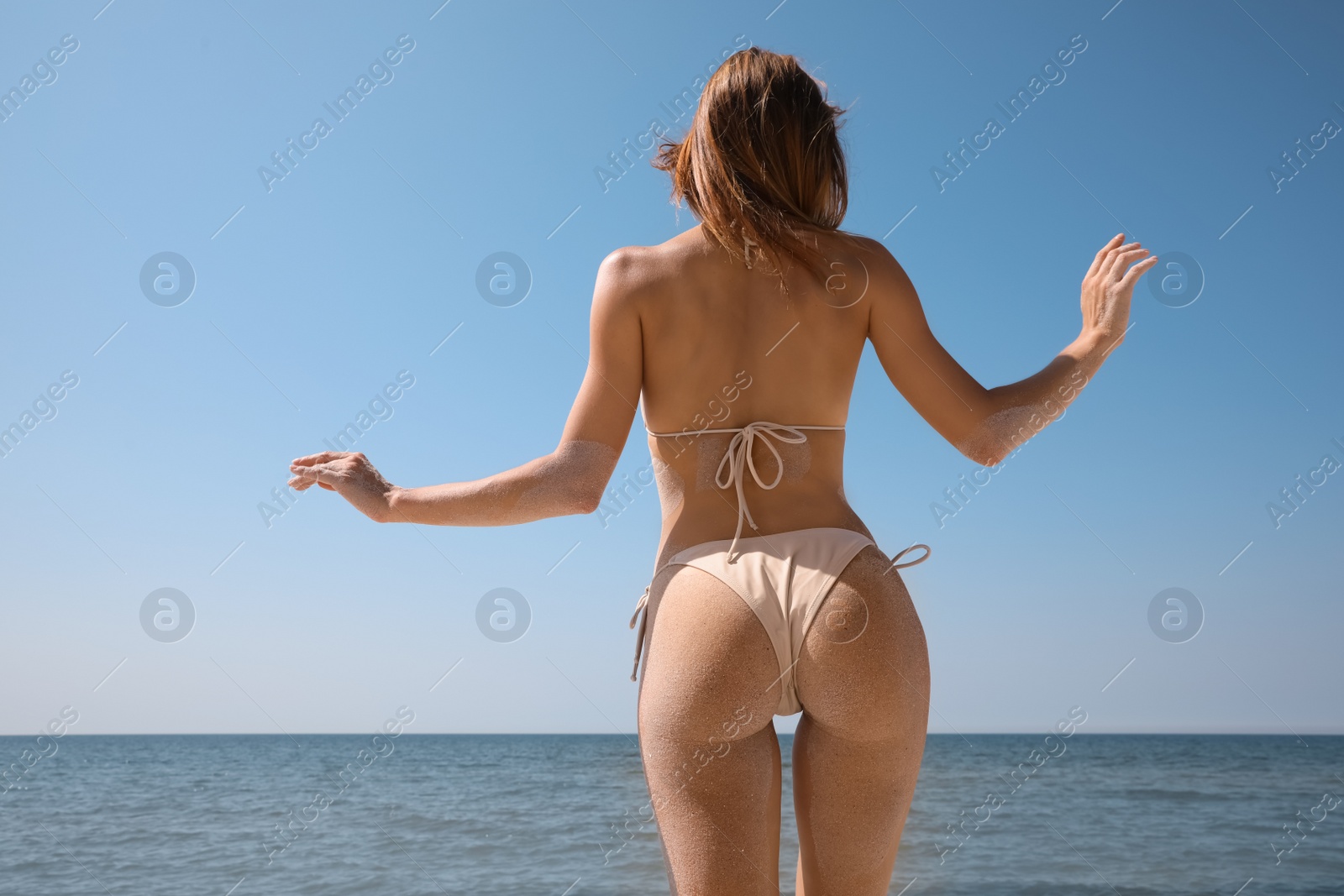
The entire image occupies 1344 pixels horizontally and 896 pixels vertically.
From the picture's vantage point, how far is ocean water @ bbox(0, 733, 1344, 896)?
35.9ft

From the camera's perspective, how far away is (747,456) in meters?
1.69

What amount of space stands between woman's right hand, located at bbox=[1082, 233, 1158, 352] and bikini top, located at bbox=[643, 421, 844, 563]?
0.80 metres

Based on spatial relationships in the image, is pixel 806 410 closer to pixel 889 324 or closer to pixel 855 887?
pixel 889 324

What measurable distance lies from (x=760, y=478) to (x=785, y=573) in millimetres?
213

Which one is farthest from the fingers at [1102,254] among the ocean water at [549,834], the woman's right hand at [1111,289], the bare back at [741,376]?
the ocean water at [549,834]

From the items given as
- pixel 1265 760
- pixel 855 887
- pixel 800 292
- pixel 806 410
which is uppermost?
pixel 800 292

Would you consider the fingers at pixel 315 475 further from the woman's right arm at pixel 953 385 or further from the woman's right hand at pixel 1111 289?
the woman's right hand at pixel 1111 289

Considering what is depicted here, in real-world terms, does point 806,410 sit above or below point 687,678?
above

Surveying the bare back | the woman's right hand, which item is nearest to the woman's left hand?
the bare back

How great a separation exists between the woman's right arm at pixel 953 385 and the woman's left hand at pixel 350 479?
3.37 ft

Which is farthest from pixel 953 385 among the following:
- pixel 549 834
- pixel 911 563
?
pixel 549 834

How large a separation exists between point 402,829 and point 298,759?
2508 cm

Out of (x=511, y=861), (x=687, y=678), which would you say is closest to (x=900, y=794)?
(x=687, y=678)

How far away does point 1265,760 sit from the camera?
33656 millimetres
